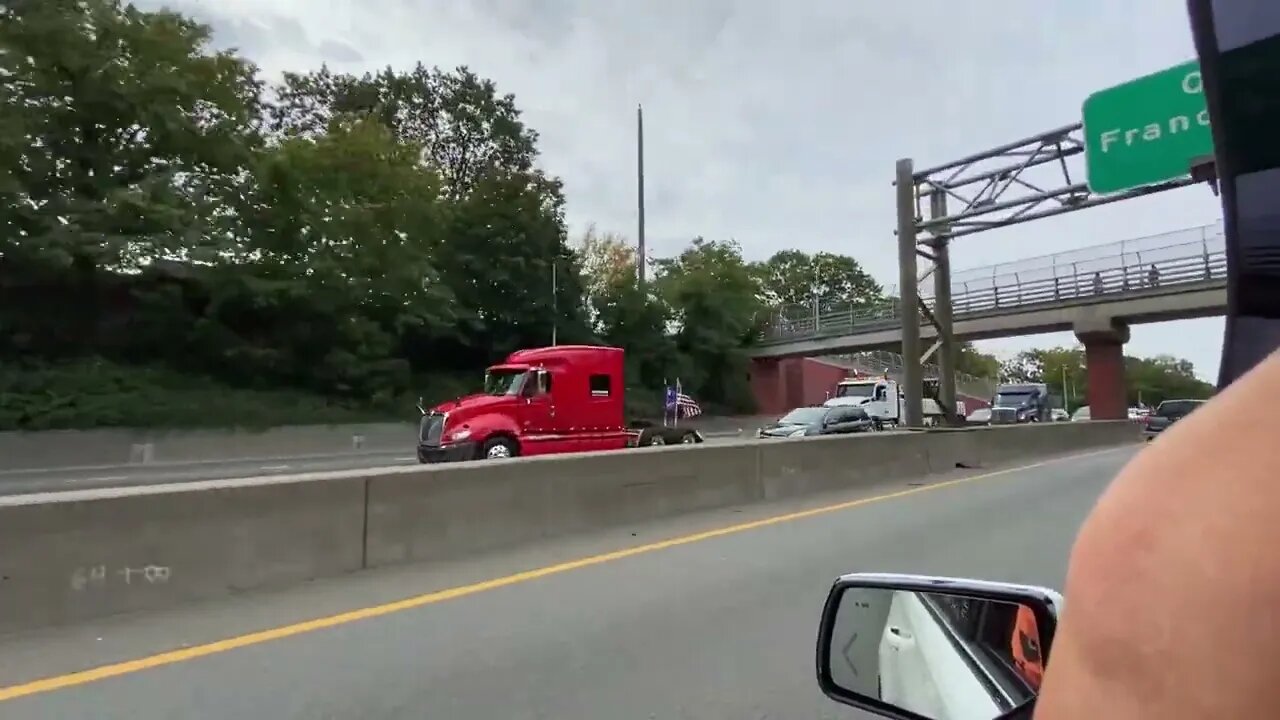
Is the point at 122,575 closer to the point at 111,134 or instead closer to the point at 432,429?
the point at 432,429

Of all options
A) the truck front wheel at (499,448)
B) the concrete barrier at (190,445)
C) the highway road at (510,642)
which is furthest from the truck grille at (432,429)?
the highway road at (510,642)

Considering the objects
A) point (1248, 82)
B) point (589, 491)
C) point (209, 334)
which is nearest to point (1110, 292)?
point (589, 491)

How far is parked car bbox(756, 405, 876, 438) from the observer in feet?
104

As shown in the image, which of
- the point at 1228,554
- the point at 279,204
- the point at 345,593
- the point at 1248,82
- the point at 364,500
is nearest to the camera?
Result: the point at 1228,554

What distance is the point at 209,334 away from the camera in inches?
1297

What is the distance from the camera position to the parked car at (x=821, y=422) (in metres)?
31.6

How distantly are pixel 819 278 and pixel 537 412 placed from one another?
8407 cm

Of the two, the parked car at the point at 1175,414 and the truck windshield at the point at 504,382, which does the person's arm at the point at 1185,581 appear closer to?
the parked car at the point at 1175,414

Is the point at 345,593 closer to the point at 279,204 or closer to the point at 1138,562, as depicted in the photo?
the point at 1138,562

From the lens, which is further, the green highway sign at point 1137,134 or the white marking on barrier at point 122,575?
the green highway sign at point 1137,134

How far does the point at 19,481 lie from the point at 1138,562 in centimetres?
2509

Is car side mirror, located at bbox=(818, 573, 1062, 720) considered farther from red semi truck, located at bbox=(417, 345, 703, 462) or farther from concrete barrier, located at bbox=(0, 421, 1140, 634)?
red semi truck, located at bbox=(417, 345, 703, 462)

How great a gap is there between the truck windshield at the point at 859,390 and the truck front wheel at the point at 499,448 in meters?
27.2

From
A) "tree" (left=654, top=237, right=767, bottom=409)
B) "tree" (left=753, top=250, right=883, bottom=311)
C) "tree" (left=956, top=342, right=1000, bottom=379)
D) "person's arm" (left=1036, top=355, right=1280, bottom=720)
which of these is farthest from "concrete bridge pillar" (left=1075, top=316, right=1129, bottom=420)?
"tree" (left=956, top=342, right=1000, bottom=379)
